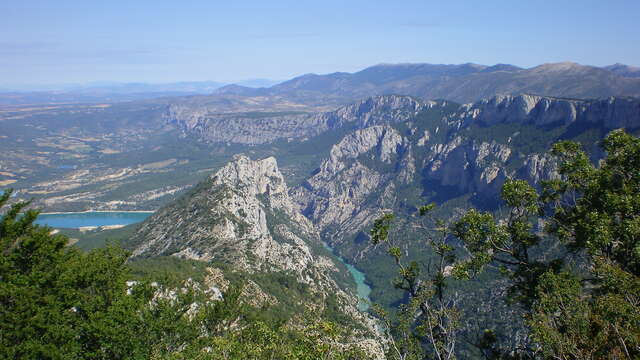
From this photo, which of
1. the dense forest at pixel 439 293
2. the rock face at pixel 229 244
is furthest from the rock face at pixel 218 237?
the dense forest at pixel 439 293

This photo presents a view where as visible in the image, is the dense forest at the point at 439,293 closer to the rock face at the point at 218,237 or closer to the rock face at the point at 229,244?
the rock face at the point at 229,244

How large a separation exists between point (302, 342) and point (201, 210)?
423 feet

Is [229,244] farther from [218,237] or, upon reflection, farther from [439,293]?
[439,293]

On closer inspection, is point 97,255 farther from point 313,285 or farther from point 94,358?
point 313,285

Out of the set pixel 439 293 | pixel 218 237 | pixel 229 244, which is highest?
pixel 439 293

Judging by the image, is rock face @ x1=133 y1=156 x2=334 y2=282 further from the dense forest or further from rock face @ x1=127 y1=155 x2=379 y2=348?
the dense forest

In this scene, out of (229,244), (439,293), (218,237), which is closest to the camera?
(439,293)

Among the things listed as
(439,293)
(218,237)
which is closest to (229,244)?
(218,237)

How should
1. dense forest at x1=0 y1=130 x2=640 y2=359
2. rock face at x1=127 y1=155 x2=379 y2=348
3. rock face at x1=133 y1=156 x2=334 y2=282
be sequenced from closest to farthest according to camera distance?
1. dense forest at x1=0 y1=130 x2=640 y2=359
2. rock face at x1=127 y1=155 x2=379 y2=348
3. rock face at x1=133 y1=156 x2=334 y2=282

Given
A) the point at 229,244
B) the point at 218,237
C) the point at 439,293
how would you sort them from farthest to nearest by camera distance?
the point at 218,237
the point at 229,244
the point at 439,293

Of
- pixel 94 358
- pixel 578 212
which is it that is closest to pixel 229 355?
pixel 94 358

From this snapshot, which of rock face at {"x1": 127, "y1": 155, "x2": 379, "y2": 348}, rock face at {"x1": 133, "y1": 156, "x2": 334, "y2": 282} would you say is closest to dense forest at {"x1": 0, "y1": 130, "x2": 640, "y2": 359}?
rock face at {"x1": 127, "y1": 155, "x2": 379, "y2": 348}

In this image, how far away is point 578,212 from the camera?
34.0m

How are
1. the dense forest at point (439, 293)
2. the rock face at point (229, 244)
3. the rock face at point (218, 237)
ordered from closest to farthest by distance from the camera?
1. the dense forest at point (439, 293)
2. the rock face at point (229, 244)
3. the rock face at point (218, 237)
